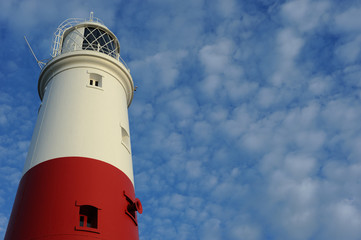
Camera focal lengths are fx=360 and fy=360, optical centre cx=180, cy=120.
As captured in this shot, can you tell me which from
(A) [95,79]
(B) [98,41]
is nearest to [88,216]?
(A) [95,79]

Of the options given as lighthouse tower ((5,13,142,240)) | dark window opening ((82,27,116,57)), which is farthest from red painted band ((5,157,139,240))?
dark window opening ((82,27,116,57))

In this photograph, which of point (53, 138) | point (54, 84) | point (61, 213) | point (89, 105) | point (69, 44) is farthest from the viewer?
point (69, 44)

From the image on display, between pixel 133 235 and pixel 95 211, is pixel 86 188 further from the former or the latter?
pixel 133 235

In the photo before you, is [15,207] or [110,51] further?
[110,51]

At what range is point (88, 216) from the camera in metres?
9.95

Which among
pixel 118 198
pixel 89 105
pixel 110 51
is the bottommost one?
pixel 118 198

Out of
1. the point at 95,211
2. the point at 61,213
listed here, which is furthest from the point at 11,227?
the point at 95,211

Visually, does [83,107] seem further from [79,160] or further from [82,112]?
[79,160]

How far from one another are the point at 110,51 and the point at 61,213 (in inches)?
328

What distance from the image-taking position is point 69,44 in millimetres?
15328

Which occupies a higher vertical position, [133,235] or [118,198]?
[118,198]

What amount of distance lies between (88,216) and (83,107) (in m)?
3.79

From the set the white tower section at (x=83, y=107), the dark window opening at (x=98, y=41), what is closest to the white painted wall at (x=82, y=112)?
the white tower section at (x=83, y=107)

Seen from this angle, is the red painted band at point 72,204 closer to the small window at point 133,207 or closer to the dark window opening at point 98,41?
the small window at point 133,207
